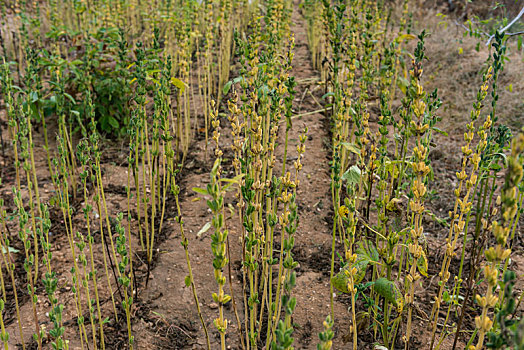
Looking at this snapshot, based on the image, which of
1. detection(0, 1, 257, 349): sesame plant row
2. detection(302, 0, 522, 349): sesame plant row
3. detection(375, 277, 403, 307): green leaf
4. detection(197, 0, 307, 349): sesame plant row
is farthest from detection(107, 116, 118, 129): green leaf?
detection(375, 277, 403, 307): green leaf

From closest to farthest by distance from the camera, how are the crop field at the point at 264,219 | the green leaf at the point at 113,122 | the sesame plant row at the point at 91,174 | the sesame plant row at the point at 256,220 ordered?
the sesame plant row at the point at 256,220 < the crop field at the point at 264,219 < the sesame plant row at the point at 91,174 < the green leaf at the point at 113,122

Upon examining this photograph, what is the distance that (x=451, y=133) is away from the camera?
4.36 m

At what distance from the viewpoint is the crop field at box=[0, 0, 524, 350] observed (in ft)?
5.59

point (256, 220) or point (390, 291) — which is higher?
point (256, 220)

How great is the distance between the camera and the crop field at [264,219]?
1703 millimetres

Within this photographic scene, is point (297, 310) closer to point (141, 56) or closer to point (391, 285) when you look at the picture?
point (391, 285)

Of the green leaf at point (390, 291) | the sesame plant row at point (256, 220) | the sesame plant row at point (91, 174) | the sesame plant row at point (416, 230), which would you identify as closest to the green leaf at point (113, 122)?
the sesame plant row at point (91, 174)

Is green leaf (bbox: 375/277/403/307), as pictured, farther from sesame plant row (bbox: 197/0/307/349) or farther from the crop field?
sesame plant row (bbox: 197/0/307/349)

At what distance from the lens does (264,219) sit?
2797 mm

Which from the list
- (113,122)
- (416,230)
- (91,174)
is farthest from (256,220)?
(113,122)

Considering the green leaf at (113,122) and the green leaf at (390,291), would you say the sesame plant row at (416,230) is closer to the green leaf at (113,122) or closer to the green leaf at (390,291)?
the green leaf at (390,291)

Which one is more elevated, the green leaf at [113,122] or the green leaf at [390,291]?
the green leaf at [113,122]

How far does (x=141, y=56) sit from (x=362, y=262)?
5.01ft

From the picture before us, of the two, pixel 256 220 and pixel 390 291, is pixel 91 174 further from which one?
pixel 390 291
